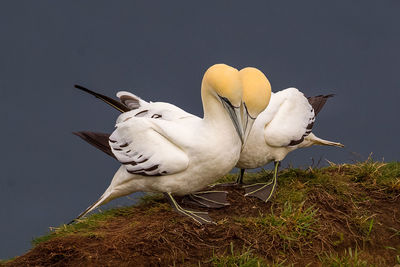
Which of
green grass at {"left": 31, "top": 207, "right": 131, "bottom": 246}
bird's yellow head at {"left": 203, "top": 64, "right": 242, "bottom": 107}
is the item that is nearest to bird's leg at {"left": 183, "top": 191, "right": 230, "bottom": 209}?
green grass at {"left": 31, "top": 207, "right": 131, "bottom": 246}

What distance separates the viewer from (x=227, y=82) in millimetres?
6348

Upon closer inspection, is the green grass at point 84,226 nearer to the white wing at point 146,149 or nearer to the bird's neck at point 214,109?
the white wing at point 146,149

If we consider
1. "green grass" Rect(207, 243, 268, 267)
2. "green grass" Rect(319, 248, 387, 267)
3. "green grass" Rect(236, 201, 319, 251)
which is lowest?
"green grass" Rect(319, 248, 387, 267)

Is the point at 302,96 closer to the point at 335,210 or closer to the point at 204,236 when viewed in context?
the point at 335,210

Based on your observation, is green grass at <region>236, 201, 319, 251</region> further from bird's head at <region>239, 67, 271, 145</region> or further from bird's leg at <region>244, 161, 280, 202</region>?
bird's head at <region>239, 67, 271, 145</region>

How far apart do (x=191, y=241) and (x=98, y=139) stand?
171cm

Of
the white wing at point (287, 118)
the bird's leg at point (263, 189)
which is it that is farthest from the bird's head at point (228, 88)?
the bird's leg at point (263, 189)

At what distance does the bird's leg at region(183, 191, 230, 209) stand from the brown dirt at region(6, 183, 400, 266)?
9 cm

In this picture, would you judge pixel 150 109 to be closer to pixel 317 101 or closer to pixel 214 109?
pixel 214 109

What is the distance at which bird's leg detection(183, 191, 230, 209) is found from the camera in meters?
7.27

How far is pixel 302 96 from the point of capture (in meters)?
7.93

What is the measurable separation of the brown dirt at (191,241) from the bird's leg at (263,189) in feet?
0.29

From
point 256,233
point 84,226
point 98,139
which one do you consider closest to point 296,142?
point 256,233

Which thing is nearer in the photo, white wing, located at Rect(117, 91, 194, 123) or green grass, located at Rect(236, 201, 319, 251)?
green grass, located at Rect(236, 201, 319, 251)
